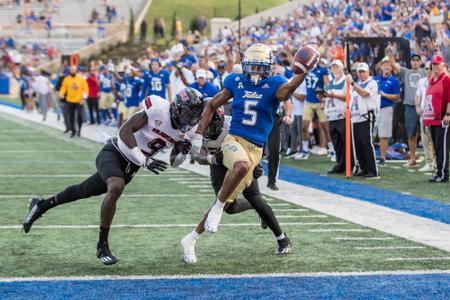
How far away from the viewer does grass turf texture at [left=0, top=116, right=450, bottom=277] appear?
7.08 metres

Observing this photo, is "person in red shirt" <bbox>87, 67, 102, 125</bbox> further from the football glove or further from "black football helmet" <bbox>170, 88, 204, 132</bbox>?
"black football helmet" <bbox>170, 88, 204, 132</bbox>

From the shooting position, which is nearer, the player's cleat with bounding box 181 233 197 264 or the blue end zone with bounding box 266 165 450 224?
the player's cleat with bounding box 181 233 197 264

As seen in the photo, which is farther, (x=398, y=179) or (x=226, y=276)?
(x=398, y=179)

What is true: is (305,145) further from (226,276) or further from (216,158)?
(226,276)

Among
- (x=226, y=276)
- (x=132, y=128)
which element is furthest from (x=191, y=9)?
(x=226, y=276)

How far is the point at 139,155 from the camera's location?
→ 23.5ft

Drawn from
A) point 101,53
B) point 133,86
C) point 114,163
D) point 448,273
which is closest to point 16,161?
point 133,86

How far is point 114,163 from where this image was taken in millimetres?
7426

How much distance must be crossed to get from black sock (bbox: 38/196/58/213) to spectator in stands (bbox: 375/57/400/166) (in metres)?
8.29

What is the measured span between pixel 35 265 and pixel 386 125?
928 cm

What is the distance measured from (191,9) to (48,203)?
59.7m

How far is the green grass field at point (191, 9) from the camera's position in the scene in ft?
205

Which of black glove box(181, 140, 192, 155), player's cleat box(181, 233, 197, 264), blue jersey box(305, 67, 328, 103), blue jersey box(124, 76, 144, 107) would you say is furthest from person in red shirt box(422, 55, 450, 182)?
blue jersey box(124, 76, 144, 107)

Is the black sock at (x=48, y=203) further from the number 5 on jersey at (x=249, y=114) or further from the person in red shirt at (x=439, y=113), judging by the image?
the person in red shirt at (x=439, y=113)
